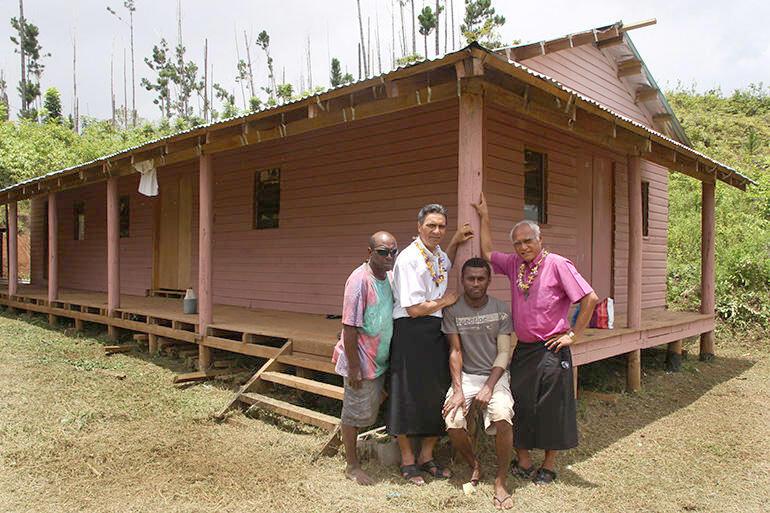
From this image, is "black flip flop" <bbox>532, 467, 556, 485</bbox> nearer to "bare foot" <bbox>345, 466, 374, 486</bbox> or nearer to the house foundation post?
"bare foot" <bbox>345, 466, 374, 486</bbox>

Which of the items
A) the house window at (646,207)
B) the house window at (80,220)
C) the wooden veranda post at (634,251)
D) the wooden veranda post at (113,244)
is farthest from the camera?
the house window at (80,220)

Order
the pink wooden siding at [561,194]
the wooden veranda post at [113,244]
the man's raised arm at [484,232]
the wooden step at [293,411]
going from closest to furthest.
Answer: the man's raised arm at [484,232], the wooden step at [293,411], the pink wooden siding at [561,194], the wooden veranda post at [113,244]

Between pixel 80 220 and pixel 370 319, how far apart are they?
1305 cm

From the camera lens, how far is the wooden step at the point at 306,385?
4887 mm

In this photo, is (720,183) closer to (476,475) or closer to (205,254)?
(205,254)

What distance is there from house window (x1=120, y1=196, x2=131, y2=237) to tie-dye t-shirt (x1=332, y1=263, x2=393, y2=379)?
33.4 ft

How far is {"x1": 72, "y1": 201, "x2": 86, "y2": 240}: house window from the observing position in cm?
1383

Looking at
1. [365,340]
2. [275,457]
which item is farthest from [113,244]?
[365,340]

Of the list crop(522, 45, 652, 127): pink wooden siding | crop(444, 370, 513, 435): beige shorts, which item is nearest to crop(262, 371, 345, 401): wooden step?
crop(444, 370, 513, 435): beige shorts

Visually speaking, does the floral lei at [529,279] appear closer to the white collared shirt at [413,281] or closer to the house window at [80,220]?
the white collared shirt at [413,281]

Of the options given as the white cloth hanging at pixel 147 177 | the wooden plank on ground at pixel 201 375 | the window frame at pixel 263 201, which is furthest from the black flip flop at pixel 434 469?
the white cloth hanging at pixel 147 177

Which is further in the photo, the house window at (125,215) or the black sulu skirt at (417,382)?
the house window at (125,215)

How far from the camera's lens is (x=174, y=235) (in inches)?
434

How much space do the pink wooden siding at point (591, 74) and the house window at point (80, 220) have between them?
1181 centimetres
